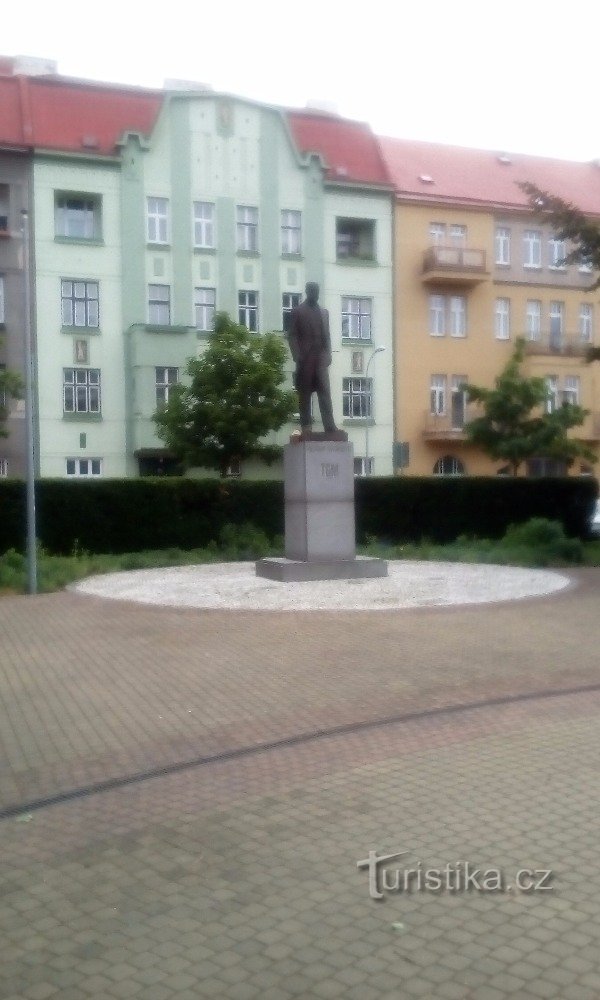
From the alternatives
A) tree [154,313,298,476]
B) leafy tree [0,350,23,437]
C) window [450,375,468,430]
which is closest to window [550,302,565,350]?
window [450,375,468,430]

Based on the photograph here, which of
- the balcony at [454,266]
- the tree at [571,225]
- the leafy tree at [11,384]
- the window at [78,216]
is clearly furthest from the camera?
the balcony at [454,266]

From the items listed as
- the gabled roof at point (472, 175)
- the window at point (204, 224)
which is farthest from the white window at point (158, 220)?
the gabled roof at point (472, 175)

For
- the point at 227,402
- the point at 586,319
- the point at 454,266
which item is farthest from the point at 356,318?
the point at 586,319

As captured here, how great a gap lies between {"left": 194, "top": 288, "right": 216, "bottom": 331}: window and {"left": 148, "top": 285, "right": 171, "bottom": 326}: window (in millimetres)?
1130

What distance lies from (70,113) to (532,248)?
20650 mm

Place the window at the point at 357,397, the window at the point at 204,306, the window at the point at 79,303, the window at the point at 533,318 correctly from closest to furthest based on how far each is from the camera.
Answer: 1. the window at the point at 79,303
2. the window at the point at 204,306
3. the window at the point at 357,397
4. the window at the point at 533,318

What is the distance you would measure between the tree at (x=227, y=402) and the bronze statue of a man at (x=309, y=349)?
61.9 feet

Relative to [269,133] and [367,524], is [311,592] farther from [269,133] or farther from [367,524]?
[269,133]

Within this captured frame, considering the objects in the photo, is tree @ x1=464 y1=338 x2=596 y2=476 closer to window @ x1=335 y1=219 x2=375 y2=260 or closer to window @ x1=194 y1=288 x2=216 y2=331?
window @ x1=335 y1=219 x2=375 y2=260

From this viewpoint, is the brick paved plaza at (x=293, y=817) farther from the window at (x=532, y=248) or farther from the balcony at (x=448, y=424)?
the window at (x=532, y=248)

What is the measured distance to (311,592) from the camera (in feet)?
53.9

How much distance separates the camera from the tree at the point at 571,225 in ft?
73.2

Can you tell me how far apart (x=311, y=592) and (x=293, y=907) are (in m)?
11.9

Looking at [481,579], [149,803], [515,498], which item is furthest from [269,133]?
[149,803]
